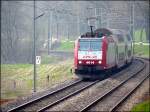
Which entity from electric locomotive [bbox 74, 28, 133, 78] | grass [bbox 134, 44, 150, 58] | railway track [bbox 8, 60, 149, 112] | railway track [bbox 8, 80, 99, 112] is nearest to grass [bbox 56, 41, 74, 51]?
grass [bbox 134, 44, 150, 58]

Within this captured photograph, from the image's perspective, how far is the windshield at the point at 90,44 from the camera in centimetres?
3205

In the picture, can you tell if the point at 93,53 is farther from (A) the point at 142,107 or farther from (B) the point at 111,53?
(A) the point at 142,107

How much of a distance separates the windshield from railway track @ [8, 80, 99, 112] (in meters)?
2.68

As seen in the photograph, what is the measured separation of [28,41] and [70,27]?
721cm

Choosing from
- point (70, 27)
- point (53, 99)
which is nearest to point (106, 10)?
point (70, 27)

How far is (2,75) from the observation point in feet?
156

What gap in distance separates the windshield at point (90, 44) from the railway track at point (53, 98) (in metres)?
2.68

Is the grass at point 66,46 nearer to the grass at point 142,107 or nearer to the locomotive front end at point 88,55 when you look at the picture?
the locomotive front end at point 88,55

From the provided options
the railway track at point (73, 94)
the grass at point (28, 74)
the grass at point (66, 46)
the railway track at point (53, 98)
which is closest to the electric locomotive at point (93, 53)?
the railway track at point (73, 94)

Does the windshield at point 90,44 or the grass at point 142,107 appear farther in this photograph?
the windshield at point 90,44

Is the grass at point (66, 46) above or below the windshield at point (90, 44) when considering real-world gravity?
below

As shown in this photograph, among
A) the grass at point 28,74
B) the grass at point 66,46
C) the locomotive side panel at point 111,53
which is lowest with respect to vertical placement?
the grass at point 28,74

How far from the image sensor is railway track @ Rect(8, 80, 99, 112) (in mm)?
21484

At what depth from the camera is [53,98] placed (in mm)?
24547
